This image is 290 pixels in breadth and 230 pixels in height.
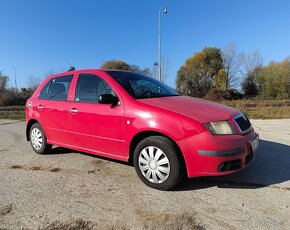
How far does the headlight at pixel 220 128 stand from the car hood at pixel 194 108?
0.21 feet

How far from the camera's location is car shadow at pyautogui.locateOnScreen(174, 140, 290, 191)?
4301 millimetres

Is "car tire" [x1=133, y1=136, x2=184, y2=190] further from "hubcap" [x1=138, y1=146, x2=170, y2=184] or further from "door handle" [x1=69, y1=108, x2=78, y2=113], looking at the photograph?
"door handle" [x1=69, y1=108, x2=78, y2=113]

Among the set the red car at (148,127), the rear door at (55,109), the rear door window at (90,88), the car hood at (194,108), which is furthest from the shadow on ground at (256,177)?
the rear door window at (90,88)

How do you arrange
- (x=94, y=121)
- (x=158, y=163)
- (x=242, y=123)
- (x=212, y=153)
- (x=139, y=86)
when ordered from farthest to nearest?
(x=139, y=86) < (x=94, y=121) < (x=242, y=123) < (x=158, y=163) < (x=212, y=153)

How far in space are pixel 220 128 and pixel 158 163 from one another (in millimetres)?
933

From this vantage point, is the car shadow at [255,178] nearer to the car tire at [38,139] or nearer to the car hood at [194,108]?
the car hood at [194,108]

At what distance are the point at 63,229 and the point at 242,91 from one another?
141 ft

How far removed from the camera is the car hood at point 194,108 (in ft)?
13.3

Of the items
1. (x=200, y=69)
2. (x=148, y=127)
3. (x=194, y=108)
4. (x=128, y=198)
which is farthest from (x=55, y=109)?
(x=200, y=69)

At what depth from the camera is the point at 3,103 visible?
30.5 meters

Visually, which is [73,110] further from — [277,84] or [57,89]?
[277,84]

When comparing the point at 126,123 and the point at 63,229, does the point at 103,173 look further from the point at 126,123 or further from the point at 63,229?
the point at 63,229

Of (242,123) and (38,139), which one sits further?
(38,139)

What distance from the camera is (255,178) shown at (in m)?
4.57
